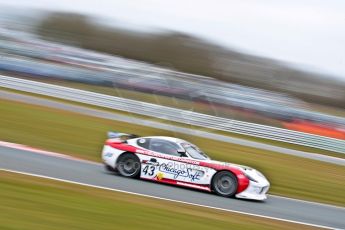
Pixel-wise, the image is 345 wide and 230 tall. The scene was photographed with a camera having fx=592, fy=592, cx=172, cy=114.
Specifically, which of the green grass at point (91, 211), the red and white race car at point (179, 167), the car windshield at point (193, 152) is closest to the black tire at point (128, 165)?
the red and white race car at point (179, 167)

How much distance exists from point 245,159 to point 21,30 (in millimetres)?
34483

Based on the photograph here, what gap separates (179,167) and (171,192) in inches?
33.0

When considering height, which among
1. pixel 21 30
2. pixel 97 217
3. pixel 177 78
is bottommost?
pixel 97 217

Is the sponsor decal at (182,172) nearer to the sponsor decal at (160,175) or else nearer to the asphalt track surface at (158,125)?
the sponsor decal at (160,175)

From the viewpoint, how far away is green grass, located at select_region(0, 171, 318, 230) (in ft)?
22.7

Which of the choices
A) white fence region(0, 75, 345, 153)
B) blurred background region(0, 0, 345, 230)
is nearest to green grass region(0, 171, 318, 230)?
blurred background region(0, 0, 345, 230)

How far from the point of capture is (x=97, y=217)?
24.4ft

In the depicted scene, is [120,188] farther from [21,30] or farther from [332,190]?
[21,30]

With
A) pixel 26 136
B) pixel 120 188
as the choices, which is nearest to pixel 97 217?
pixel 120 188

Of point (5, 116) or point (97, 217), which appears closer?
point (97, 217)

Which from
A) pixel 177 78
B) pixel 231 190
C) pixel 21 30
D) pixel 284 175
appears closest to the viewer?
pixel 231 190

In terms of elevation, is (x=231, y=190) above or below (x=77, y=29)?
below

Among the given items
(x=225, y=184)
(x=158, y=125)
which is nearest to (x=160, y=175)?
(x=225, y=184)

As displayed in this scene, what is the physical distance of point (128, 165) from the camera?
12.1 metres
